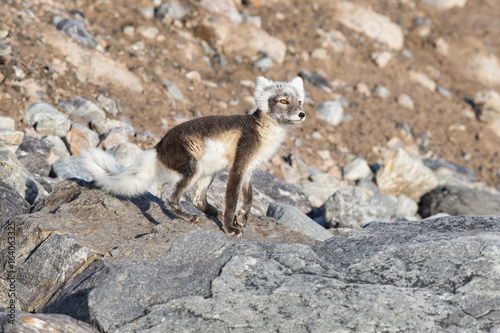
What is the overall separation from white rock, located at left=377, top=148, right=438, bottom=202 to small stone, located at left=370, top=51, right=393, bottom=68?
5.62m

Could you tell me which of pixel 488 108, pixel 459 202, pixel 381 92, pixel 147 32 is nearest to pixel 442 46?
pixel 488 108

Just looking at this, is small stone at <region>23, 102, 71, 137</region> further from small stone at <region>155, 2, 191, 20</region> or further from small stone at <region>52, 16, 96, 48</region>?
small stone at <region>155, 2, 191, 20</region>

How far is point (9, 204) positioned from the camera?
6.80 m

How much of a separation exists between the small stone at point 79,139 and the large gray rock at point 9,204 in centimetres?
394

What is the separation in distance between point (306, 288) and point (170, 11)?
13995 mm

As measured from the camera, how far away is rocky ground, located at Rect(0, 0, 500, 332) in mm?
4066

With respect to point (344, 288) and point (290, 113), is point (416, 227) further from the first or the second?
point (290, 113)

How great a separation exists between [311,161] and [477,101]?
25.4 ft

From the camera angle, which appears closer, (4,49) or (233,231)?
(233,231)

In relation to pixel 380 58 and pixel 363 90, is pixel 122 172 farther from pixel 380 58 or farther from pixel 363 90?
pixel 380 58

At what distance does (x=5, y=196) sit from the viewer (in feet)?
22.5

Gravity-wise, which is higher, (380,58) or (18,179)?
(380,58)

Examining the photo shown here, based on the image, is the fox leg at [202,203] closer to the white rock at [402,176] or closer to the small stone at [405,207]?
the small stone at [405,207]

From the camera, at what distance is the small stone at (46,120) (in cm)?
1105
